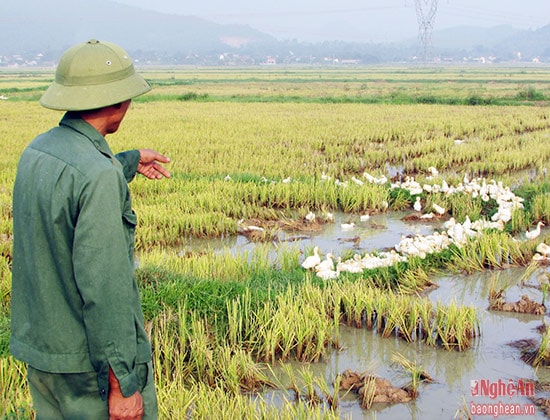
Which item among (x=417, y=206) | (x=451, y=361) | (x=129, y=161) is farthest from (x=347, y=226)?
(x=129, y=161)

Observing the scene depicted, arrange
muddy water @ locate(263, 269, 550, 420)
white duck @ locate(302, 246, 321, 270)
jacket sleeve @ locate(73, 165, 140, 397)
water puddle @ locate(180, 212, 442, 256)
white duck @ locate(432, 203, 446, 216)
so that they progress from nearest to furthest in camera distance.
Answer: jacket sleeve @ locate(73, 165, 140, 397)
muddy water @ locate(263, 269, 550, 420)
white duck @ locate(302, 246, 321, 270)
water puddle @ locate(180, 212, 442, 256)
white duck @ locate(432, 203, 446, 216)

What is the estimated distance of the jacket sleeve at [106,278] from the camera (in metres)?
1.63

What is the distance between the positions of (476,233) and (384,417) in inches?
141

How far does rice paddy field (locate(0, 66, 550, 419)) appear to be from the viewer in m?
3.37

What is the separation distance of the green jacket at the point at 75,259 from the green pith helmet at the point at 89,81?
0.21 feet

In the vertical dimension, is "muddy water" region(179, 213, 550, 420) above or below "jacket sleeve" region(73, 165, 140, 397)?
below

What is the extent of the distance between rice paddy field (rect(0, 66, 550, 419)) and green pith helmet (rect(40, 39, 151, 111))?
5.12ft

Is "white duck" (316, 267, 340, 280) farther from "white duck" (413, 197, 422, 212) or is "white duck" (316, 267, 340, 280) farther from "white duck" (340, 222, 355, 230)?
"white duck" (413, 197, 422, 212)

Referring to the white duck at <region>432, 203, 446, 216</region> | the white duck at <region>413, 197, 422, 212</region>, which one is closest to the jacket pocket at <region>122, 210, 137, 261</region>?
the white duck at <region>432, 203, 446, 216</region>

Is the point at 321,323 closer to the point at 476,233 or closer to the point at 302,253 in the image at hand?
the point at 302,253

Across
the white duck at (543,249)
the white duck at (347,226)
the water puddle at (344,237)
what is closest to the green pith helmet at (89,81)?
the water puddle at (344,237)

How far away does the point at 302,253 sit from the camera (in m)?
6.04

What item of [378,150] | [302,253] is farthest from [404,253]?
[378,150]

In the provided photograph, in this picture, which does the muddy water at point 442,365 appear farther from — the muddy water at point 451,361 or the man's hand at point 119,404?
the man's hand at point 119,404
